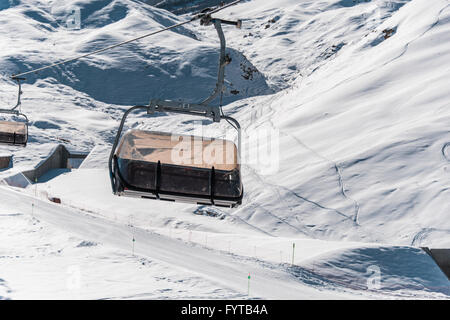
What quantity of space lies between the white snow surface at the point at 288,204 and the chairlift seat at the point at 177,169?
7411mm

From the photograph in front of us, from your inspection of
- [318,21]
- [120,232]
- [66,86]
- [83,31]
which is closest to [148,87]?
[66,86]

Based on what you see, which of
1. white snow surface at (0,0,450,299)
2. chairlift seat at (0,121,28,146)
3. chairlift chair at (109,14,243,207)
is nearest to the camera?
chairlift chair at (109,14,243,207)

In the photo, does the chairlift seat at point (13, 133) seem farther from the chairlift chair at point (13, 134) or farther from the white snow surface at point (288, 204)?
the white snow surface at point (288, 204)

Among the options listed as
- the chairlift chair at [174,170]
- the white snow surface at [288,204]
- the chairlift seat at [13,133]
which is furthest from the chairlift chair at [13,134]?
the chairlift chair at [174,170]

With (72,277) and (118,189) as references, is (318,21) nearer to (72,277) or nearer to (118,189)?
(72,277)

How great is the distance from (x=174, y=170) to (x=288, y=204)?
20.1 metres

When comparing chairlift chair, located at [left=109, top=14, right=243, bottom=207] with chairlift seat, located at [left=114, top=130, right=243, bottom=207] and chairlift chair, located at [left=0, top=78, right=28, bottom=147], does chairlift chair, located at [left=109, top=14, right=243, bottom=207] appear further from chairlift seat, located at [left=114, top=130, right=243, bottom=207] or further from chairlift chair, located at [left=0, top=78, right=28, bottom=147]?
chairlift chair, located at [left=0, top=78, right=28, bottom=147]

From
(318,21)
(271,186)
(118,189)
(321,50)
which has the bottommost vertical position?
(271,186)

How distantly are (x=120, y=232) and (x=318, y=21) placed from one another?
3125 inches

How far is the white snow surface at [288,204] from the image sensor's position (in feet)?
58.8

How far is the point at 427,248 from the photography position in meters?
20.3

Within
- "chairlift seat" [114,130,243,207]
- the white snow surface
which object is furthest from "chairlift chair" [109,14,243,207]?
the white snow surface

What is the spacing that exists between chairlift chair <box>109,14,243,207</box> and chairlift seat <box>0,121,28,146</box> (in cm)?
916

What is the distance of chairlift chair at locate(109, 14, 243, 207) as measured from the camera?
8.38 m
